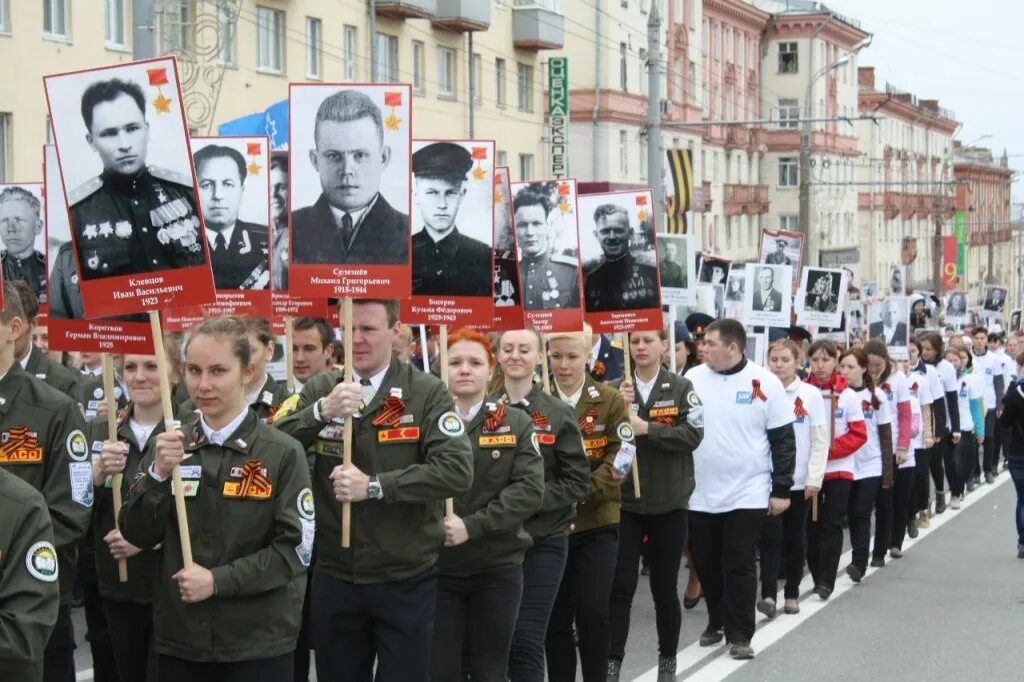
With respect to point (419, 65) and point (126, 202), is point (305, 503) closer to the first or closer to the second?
point (126, 202)

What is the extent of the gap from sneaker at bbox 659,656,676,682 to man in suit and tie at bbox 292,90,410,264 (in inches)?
153

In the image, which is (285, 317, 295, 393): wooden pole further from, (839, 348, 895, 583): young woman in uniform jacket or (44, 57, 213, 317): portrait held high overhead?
(839, 348, 895, 583): young woman in uniform jacket

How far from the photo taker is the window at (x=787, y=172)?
264 feet

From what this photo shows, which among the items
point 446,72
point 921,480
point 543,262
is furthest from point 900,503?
point 446,72

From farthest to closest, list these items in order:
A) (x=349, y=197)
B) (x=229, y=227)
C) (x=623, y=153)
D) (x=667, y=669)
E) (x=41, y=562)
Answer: (x=623, y=153) < (x=229, y=227) < (x=667, y=669) < (x=349, y=197) < (x=41, y=562)

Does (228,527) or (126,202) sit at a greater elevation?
(126,202)

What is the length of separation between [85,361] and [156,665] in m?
6.80

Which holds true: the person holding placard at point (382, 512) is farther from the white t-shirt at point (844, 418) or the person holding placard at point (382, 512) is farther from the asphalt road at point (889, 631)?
the white t-shirt at point (844, 418)

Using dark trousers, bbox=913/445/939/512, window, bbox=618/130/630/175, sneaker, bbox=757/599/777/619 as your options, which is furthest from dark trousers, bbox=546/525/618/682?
window, bbox=618/130/630/175

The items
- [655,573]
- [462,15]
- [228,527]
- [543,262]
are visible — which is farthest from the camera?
[462,15]

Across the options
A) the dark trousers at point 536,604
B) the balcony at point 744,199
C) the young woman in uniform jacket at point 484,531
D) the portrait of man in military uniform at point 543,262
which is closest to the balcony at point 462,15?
the balcony at point 744,199

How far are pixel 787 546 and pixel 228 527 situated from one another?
7959 mm

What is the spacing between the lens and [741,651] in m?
11.5

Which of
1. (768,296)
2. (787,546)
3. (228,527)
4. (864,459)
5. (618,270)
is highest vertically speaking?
(618,270)
